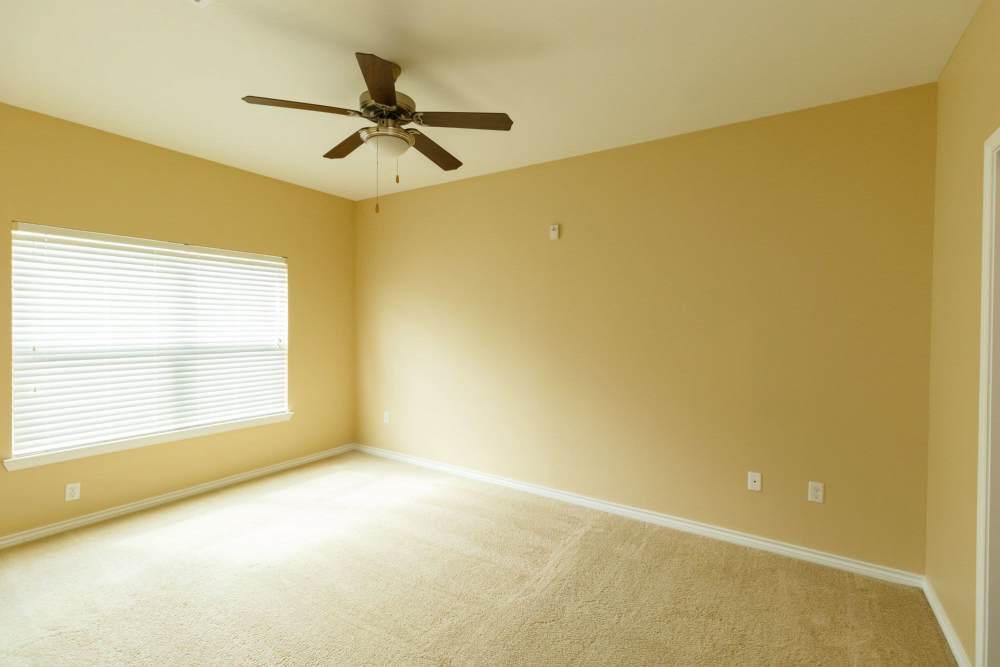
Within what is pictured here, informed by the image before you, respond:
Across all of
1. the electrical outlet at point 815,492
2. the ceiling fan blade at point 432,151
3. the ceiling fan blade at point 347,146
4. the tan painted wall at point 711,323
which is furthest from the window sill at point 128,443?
the electrical outlet at point 815,492

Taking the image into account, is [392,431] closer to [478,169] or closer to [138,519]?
[138,519]

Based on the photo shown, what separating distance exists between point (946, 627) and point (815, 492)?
29.8 inches

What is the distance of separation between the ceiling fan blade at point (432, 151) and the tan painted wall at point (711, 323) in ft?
4.18

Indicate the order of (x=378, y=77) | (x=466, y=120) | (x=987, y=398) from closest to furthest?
(x=987, y=398) → (x=378, y=77) → (x=466, y=120)

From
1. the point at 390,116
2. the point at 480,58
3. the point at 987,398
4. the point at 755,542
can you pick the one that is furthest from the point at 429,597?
the point at 480,58

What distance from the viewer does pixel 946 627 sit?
204 centimetres

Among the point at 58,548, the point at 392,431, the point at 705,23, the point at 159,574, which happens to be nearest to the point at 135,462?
the point at 58,548

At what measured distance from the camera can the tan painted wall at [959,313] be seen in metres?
1.79

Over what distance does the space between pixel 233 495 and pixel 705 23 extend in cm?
431

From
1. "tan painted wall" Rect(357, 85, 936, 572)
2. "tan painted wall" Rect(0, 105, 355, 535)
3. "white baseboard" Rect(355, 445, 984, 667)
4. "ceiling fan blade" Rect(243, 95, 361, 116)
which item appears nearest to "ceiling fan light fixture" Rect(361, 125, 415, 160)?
Answer: "ceiling fan blade" Rect(243, 95, 361, 116)

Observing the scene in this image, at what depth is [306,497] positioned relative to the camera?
3600 mm

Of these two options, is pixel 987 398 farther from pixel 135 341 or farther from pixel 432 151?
pixel 135 341

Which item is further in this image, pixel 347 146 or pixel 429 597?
pixel 347 146

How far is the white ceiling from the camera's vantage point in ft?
6.21
